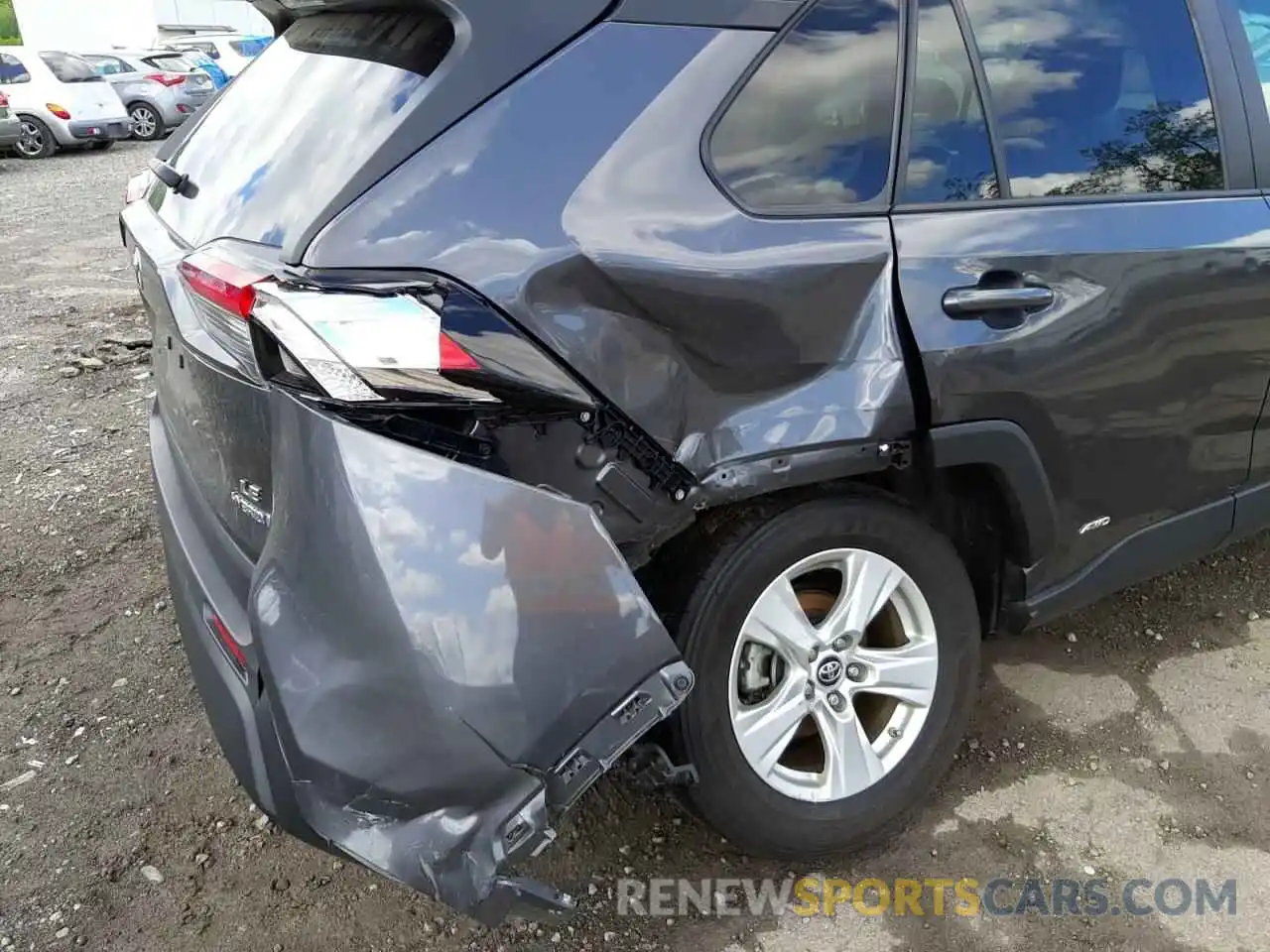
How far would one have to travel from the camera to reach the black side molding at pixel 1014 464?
2.08m

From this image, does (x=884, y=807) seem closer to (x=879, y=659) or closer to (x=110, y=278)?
(x=879, y=659)

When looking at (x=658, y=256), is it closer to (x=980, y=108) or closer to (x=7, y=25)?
(x=980, y=108)

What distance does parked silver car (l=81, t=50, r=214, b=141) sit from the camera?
16953mm

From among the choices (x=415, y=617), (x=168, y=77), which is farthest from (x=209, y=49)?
(x=415, y=617)

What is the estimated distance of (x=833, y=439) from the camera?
1963 mm

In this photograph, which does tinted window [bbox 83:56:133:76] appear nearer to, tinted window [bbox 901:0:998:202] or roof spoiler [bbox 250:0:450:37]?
roof spoiler [bbox 250:0:450:37]

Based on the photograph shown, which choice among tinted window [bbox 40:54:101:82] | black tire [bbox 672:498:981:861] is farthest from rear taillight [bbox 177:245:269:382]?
tinted window [bbox 40:54:101:82]

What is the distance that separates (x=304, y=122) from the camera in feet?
6.46

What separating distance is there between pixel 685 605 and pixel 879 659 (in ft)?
1.78

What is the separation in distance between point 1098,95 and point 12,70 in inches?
662

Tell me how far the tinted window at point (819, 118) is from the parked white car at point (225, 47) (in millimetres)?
22058

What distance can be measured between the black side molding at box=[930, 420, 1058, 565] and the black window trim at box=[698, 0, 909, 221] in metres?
0.47

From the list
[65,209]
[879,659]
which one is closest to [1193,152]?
[879,659]

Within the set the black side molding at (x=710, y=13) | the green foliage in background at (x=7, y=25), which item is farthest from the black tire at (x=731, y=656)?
the green foliage in background at (x=7, y=25)
